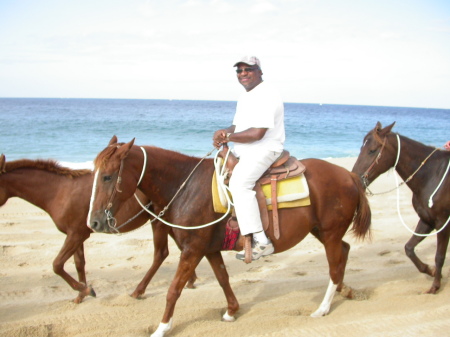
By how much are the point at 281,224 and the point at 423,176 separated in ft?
8.12

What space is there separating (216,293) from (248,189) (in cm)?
201

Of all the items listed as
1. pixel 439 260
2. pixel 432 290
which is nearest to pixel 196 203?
pixel 432 290

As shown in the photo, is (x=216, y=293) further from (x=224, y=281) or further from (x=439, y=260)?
(x=439, y=260)

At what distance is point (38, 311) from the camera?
16.8ft

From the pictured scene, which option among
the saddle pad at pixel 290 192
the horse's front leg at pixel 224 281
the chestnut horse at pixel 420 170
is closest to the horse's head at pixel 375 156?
the chestnut horse at pixel 420 170

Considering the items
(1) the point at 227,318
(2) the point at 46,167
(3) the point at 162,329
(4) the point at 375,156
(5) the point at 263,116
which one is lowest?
(1) the point at 227,318

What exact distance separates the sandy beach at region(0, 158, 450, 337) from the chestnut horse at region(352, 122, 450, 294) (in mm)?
841

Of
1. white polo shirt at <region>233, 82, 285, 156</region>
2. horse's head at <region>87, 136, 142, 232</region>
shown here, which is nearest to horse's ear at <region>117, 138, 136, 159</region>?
horse's head at <region>87, 136, 142, 232</region>

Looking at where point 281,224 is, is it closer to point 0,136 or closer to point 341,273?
point 341,273

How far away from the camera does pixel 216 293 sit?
19.2 ft

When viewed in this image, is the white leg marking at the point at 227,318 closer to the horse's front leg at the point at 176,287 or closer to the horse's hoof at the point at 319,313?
the horse's front leg at the point at 176,287

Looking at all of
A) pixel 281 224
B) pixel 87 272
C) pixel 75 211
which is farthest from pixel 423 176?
pixel 87 272

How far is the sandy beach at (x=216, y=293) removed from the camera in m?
4.54

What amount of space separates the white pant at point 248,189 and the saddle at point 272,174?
0.10m
